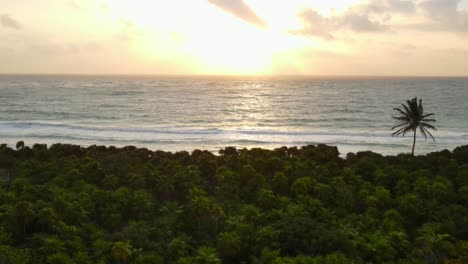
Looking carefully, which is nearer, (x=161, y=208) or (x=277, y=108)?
(x=161, y=208)

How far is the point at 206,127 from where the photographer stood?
86625 mm

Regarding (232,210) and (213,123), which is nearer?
(232,210)

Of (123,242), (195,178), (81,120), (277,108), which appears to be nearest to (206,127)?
(81,120)

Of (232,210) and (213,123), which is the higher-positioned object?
(232,210)

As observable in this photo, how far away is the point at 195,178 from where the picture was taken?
1359 inches

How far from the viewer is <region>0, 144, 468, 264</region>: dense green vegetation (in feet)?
74.0

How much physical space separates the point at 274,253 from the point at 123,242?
26.9 feet

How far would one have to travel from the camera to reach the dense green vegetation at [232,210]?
22562mm

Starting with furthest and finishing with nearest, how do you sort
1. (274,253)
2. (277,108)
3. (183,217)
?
(277,108) < (183,217) < (274,253)

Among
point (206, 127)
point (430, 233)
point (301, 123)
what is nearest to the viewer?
point (430, 233)

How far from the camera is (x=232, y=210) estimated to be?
94.5 feet

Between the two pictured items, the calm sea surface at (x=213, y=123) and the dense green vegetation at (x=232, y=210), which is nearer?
the dense green vegetation at (x=232, y=210)

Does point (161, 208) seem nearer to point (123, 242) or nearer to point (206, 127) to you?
point (123, 242)

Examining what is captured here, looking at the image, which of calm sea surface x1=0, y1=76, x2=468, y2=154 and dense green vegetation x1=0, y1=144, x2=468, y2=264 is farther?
calm sea surface x1=0, y1=76, x2=468, y2=154
